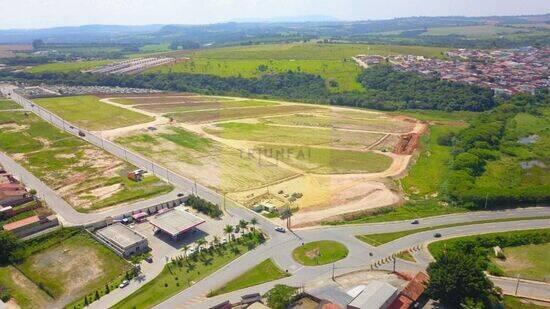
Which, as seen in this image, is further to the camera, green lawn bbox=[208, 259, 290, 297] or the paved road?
green lawn bbox=[208, 259, 290, 297]

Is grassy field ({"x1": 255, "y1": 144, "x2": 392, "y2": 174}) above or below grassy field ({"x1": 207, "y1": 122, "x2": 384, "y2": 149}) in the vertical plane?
below

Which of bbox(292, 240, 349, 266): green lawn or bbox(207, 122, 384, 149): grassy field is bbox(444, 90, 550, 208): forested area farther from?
bbox(292, 240, 349, 266): green lawn

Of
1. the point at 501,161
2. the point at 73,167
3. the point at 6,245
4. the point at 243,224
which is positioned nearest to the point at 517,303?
the point at 243,224

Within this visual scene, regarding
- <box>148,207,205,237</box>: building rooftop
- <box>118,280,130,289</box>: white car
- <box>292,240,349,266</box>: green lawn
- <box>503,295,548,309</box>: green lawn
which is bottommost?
<box>503,295,548,309</box>: green lawn

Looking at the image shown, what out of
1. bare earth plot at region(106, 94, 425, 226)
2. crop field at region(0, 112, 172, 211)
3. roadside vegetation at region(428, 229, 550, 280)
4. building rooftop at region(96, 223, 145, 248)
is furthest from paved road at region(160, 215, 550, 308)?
crop field at region(0, 112, 172, 211)

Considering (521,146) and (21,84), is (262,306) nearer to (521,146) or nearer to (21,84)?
(521,146)

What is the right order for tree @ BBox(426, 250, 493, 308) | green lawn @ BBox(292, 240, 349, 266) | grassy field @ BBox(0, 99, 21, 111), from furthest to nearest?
1. grassy field @ BBox(0, 99, 21, 111)
2. green lawn @ BBox(292, 240, 349, 266)
3. tree @ BBox(426, 250, 493, 308)

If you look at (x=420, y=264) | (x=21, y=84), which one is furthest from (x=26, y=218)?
(x=21, y=84)

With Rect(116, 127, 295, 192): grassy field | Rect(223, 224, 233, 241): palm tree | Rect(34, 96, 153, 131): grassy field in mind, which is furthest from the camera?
Rect(34, 96, 153, 131): grassy field
